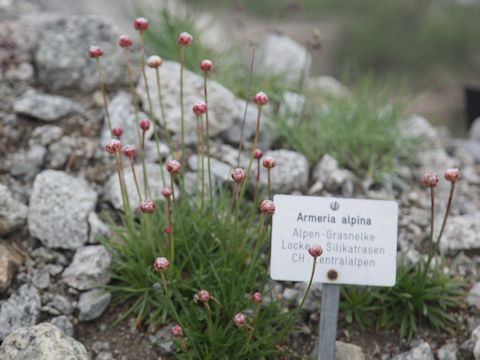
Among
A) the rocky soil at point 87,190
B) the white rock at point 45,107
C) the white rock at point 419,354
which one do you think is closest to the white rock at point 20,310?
the rocky soil at point 87,190

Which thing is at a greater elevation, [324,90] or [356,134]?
[324,90]

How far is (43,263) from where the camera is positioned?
314cm

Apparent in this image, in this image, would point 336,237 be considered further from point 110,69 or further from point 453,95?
point 453,95

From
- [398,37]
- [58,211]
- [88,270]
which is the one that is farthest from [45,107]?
[398,37]

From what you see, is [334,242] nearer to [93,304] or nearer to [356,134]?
[93,304]

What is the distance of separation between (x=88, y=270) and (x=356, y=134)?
Result: 1.96m

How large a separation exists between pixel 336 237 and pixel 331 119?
67.6 inches

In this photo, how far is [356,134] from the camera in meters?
4.02

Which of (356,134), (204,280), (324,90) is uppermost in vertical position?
(324,90)

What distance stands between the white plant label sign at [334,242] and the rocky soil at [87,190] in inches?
16.2

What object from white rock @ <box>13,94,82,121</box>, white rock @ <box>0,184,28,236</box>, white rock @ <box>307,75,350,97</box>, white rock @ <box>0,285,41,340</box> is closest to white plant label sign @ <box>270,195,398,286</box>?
white rock @ <box>0,285,41,340</box>

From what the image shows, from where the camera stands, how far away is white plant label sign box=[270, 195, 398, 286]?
2568 millimetres

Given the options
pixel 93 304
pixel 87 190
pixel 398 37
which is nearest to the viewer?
pixel 93 304

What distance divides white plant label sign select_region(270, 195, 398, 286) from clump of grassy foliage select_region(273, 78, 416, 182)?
1.34 metres
